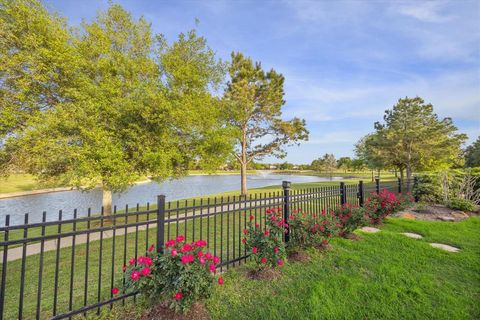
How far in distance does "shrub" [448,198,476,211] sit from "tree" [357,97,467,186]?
31.4ft

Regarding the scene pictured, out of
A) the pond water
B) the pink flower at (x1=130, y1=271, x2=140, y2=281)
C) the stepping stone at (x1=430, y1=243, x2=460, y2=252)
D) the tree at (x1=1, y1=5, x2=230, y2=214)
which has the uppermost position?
the tree at (x1=1, y1=5, x2=230, y2=214)

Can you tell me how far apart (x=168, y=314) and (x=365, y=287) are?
8.68 ft

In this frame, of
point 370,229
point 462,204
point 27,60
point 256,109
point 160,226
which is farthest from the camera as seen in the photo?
point 256,109

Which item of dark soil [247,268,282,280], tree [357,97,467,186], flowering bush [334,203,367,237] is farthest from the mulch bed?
tree [357,97,467,186]

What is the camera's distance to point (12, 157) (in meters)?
6.96

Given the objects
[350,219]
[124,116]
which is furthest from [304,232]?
[124,116]

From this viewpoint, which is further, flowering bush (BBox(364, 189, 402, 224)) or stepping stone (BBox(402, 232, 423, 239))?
flowering bush (BBox(364, 189, 402, 224))

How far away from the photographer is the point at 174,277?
240 centimetres

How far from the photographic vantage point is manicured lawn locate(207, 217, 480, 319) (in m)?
2.60

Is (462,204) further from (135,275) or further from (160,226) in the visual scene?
(135,275)

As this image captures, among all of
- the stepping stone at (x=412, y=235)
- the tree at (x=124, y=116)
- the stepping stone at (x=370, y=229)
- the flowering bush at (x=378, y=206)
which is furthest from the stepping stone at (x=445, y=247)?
the tree at (x=124, y=116)

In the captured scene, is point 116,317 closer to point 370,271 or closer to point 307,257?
point 307,257

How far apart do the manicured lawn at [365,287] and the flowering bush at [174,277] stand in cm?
45

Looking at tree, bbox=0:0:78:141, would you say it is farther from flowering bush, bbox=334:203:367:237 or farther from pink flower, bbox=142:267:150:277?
flowering bush, bbox=334:203:367:237
